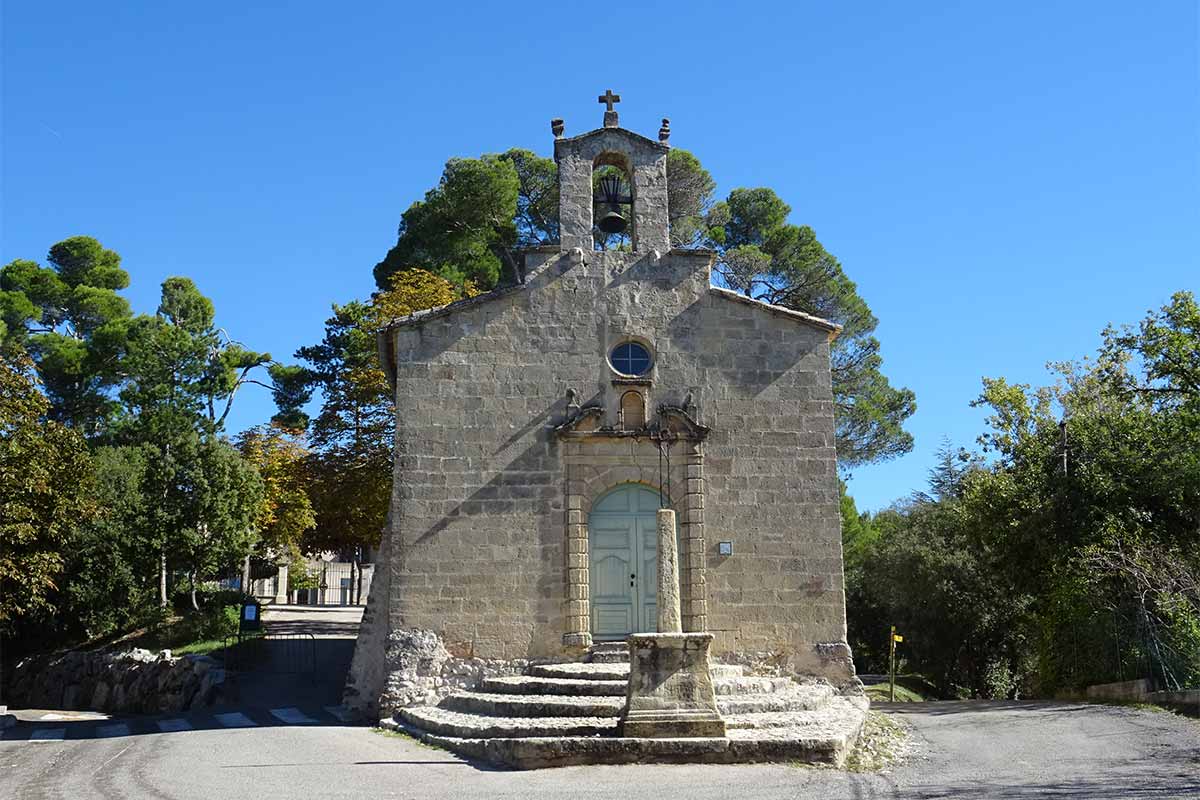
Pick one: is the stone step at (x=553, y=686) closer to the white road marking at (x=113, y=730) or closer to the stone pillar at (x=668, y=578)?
the stone pillar at (x=668, y=578)

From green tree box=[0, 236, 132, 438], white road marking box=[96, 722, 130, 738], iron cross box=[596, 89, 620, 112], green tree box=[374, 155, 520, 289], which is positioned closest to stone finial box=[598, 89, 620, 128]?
iron cross box=[596, 89, 620, 112]

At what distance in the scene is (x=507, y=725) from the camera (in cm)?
1170

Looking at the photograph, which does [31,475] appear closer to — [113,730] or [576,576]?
[113,730]

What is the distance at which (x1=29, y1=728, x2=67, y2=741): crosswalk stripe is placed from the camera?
47.8ft

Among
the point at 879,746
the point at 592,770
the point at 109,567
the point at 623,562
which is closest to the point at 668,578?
the point at 592,770

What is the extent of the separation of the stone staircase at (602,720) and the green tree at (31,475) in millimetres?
6808

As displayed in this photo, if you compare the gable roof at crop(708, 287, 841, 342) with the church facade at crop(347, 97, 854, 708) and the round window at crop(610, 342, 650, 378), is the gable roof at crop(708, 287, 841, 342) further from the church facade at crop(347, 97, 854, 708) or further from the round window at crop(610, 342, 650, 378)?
the round window at crop(610, 342, 650, 378)

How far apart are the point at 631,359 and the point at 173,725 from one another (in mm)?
8544

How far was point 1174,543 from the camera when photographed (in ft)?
57.6

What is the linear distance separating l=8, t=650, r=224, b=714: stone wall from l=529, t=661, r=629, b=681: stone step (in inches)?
353

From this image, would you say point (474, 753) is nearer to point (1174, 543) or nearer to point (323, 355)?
point (1174, 543)

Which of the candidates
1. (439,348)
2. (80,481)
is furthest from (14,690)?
(439,348)

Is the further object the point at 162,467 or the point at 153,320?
the point at 153,320

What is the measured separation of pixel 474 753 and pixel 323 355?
2156 centimetres
